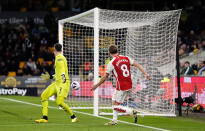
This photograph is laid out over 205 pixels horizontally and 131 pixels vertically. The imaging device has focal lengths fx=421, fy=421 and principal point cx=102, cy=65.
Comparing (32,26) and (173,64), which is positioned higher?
(32,26)

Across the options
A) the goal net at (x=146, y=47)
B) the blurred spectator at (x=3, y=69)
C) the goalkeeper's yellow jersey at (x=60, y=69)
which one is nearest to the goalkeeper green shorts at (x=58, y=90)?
the goalkeeper's yellow jersey at (x=60, y=69)

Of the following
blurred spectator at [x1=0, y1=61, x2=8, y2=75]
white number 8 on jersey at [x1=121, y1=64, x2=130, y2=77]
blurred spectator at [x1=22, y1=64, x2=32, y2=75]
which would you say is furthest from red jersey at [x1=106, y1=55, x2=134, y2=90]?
blurred spectator at [x1=0, y1=61, x2=8, y2=75]

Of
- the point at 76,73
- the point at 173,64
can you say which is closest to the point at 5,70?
the point at 76,73

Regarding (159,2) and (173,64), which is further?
(159,2)

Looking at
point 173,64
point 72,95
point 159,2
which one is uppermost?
point 159,2

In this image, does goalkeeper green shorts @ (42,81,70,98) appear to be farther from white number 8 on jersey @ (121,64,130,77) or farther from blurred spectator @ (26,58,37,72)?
blurred spectator @ (26,58,37,72)

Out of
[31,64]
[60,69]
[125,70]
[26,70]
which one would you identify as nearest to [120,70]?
[125,70]

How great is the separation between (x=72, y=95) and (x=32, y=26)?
13.2 metres

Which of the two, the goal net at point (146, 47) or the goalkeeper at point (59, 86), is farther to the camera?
the goal net at point (146, 47)

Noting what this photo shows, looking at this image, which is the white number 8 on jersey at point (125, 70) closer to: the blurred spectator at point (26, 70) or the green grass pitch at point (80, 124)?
the green grass pitch at point (80, 124)

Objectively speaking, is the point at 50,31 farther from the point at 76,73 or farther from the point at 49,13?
the point at 76,73

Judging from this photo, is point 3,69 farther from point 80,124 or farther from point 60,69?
point 80,124

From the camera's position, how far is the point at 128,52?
15047 mm

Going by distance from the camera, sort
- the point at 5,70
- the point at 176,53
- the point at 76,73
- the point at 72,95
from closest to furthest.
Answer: the point at 176,53 → the point at 72,95 → the point at 76,73 → the point at 5,70
